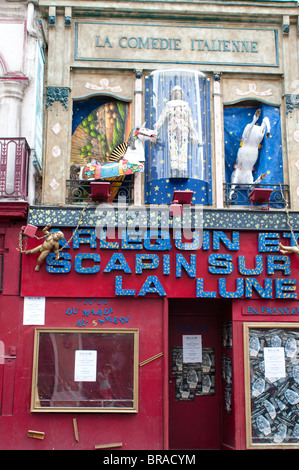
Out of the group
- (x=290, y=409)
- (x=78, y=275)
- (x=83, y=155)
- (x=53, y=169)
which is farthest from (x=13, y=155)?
(x=290, y=409)

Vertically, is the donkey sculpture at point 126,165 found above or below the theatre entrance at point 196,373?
above

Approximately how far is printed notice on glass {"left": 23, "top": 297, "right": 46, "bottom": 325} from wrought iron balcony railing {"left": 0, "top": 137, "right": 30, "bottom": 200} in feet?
5.92

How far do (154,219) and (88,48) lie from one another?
3.77m

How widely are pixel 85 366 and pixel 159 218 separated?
9.53 ft

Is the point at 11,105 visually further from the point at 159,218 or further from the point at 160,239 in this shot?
the point at 160,239

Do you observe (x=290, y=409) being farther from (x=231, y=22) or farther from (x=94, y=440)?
(x=231, y=22)

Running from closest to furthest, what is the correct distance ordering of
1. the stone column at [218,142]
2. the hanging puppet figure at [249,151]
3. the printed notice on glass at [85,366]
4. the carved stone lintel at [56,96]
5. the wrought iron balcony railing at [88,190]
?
the printed notice on glass at [85,366] < the wrought iron balcony railing at [88,190] < the stone column at [218,142] < the carved stone lintel at [56,96] < the hanging puppet figure at [249,151]

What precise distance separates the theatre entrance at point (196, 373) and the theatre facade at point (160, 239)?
3 cm

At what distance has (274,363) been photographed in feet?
33.1

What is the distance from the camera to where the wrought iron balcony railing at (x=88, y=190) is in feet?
35.4

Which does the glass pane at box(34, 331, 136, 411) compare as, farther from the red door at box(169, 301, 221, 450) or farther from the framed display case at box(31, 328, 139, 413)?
the red door at box(169, 301, 221, 450)

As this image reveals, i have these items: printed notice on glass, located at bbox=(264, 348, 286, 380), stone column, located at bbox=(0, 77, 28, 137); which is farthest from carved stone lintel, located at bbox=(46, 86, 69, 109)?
printed notice on glass, located at bbox=(264, 348, 286, 380)

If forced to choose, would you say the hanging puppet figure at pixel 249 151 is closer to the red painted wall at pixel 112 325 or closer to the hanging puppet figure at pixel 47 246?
the red painted wall at pixel 112 325

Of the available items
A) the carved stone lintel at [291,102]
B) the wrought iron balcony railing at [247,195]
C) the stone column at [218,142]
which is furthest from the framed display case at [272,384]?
the carved stone lintel at [291,102]
